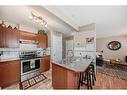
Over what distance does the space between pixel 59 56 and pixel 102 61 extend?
9.01 ft

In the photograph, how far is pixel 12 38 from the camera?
3.11 meters

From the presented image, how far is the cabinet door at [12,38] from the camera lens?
3.00 m

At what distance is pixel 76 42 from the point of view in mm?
4910

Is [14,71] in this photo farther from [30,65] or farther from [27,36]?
[27,36]

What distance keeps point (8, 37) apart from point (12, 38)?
13cm

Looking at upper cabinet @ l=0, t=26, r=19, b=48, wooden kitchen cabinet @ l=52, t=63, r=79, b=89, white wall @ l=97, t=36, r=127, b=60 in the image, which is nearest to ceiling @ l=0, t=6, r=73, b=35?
upper cabinet @ l=0, t=26, r=19, b=48

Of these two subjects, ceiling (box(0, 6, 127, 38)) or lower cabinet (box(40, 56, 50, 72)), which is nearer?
ceiling (box(0, 6, 127, 38))

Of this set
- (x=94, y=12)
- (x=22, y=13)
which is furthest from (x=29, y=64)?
(x=94, y=12)

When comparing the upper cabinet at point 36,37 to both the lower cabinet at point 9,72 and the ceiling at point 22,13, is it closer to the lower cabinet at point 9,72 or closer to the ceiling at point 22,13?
the ceiling at point 22,13

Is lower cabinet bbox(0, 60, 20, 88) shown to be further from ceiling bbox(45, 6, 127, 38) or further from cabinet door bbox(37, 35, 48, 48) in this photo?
ceiling bbox(45, 6, 127, 38)

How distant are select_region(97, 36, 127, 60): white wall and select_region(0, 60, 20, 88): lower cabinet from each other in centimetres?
598

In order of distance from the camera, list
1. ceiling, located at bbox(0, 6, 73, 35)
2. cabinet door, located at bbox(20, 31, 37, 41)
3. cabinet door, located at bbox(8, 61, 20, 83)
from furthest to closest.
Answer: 1. cabinet door, located at bbox(20, 31, 37, 41)
2. cabinet door, located at bbox(8, 61, 20, 83)
3. ceiling, located at bbox(0, 6, 73, 35)

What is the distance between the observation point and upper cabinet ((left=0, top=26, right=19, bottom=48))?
284 centimetres
